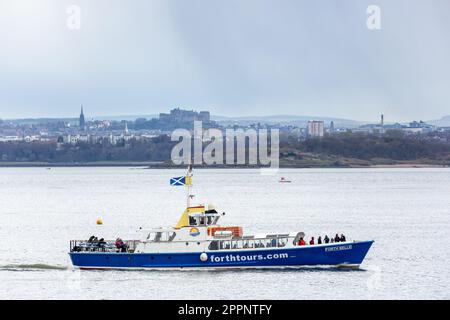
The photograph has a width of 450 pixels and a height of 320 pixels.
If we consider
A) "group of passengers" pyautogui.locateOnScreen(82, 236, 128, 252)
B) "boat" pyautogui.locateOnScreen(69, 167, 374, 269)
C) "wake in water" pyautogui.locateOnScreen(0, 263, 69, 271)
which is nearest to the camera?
"boat" pyautogui.locateOnScreen(69, 167, 374, 269)

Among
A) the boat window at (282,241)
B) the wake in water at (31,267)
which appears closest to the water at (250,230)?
the wake in water at (31,267)

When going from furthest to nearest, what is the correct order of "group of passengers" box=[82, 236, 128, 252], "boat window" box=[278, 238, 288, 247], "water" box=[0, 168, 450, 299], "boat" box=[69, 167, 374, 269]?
"group of passengers" box=[82, 236, 128, 252] → "boat window" box=[278, 238, 288, 247] → "boat" box=[69, 167, 374, 269] → "water" box=[0, 168, 450, 299]

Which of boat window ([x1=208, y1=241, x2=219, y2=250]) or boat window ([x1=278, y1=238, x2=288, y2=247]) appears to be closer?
boat window ([x1=208, y1=241, x2=219, y2=250])

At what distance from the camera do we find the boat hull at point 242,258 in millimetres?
64938

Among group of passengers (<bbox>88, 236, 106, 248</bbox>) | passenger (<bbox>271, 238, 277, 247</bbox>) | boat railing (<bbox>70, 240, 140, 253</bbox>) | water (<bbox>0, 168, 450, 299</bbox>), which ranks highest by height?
passenger (<bbox>271, 238, 277, 247</bbox>)

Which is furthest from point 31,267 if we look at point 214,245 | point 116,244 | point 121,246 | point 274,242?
point 274,242

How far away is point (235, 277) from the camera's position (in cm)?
6375

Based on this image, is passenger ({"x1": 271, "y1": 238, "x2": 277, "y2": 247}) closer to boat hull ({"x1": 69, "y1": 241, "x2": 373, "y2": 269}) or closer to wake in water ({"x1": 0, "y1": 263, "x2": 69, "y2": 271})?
boat hull ({"x1": 69, "y1": 241, "x2": 373, "y2": 269})

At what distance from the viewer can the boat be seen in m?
64.7

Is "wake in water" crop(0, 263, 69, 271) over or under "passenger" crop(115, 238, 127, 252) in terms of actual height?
under

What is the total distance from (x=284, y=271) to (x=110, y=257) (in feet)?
34.5

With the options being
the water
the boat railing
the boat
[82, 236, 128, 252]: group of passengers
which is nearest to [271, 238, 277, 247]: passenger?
the boat
